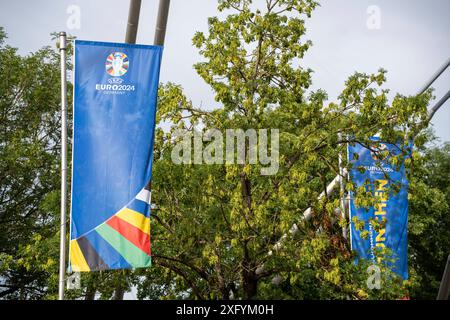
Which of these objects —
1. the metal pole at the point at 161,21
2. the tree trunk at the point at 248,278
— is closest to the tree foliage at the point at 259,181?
the tree trunk at the point at 248,278

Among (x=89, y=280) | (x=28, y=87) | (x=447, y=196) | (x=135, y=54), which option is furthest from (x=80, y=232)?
(x=447, y=196)

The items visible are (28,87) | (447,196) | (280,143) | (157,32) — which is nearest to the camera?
(157,32)

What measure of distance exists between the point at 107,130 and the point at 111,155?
379 mm

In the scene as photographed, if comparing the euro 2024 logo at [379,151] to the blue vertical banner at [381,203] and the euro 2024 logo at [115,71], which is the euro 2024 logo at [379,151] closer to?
the blue vertical banner at [381,203]

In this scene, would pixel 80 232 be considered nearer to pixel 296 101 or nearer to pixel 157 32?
pixel 157 32

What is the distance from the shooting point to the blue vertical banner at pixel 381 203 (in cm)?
1644

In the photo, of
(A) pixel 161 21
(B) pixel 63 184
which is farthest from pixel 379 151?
(B) pixel 63 184

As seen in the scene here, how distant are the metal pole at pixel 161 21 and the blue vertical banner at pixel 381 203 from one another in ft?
16.5

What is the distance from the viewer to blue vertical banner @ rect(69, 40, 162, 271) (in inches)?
460

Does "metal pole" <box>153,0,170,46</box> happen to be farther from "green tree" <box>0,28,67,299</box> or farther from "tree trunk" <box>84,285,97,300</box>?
"green tree" <box>0,28,67,299</box>

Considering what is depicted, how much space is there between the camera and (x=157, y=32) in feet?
46.1

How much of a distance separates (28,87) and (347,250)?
46.3ft

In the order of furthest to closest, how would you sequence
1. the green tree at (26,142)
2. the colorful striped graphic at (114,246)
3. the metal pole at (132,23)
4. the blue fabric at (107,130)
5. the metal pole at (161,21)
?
the green tree at (26,142) < the metal pole at (132,23) < the metal pole at (161,21) < the blue fabric at (107,130) < the colorful striped graphic at (114,246)

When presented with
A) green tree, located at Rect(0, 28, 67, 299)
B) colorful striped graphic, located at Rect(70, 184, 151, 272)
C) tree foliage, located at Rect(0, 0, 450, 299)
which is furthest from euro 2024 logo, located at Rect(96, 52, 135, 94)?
green tree, located at Rect(0, 28, 67, 299)
